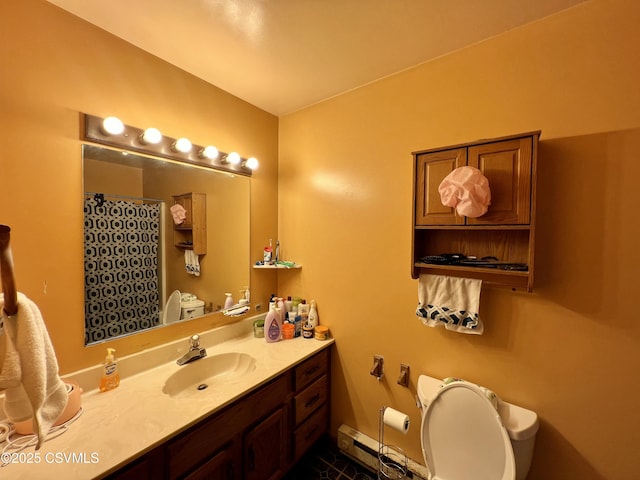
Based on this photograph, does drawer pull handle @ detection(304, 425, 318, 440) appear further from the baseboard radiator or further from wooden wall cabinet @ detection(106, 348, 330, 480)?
the baseboard radiator

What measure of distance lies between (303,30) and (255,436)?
6.48 feet

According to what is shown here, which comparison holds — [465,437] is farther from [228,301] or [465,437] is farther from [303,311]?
[228,301]

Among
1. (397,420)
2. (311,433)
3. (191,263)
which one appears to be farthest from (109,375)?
(397,420)

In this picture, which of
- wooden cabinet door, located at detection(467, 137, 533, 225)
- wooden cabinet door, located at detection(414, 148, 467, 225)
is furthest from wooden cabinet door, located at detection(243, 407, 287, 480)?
wooden cabinet door, located at detection(467, 137, 533, 225)

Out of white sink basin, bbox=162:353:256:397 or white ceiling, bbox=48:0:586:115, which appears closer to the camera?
white ceiling, bbox=48:0:586:115

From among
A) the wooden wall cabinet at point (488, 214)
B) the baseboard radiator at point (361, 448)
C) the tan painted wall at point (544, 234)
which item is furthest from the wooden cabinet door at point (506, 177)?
the baseboard radiator at point (361, 448)

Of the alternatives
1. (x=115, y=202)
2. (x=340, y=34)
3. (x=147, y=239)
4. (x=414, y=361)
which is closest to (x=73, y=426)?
(x=147, y=239)

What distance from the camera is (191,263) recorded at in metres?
1.59

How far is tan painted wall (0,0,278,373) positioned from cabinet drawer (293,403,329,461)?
3.28 feet

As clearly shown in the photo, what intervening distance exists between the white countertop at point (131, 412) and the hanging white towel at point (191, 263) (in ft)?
1.29

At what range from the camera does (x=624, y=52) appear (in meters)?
1.00

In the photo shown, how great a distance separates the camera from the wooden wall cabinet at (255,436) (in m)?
0.96

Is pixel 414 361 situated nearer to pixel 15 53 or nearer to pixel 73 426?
pixel 73 426

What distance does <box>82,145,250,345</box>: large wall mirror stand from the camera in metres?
1.22
